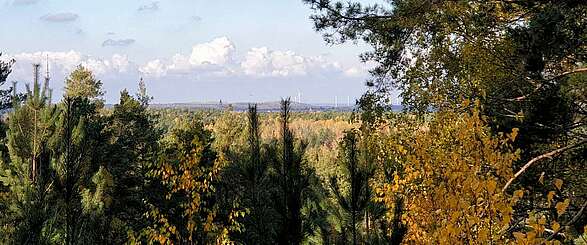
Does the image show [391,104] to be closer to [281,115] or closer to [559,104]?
[281,115]

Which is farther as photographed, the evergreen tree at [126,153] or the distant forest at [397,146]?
the evergreen tree at [126,153]

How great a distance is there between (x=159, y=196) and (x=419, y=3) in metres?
5.37

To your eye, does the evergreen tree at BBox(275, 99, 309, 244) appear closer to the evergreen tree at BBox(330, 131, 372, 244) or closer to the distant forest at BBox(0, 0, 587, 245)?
the distant forest at BBox(0, 0, 587, 245)

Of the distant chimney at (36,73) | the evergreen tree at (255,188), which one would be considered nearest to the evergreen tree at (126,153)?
the distant chimney at (36,73)

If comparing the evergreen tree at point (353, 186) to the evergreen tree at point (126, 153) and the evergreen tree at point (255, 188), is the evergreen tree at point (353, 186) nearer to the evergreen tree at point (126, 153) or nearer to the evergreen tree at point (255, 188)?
the evergreen tree at point (255, 188)

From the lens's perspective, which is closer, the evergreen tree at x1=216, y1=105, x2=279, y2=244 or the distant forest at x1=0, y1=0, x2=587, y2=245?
the distant forest at x1=0, y1=0, x2=587, y2=245

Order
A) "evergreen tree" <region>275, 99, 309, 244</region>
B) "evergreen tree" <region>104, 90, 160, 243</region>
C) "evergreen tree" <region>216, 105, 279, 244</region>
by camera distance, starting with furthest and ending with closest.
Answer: "evergreen tree" <region>104, 90, 160, 243</region>, "evergreen tree" <region>216, 105, 279, 244</region>, "evergreen tree" <region>275, 99, 309, 244</region>

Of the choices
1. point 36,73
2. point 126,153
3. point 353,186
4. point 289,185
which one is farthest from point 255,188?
point 126,153

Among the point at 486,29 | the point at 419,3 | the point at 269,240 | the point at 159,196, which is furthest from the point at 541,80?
the point at 159,196

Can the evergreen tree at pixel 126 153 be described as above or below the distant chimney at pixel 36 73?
below

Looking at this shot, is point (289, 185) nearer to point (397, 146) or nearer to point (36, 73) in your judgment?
point (397, 146)

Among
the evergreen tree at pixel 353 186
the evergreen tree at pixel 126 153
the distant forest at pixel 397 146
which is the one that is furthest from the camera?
the evergreen tree at pixel 126 153

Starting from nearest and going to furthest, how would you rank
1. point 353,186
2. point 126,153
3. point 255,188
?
point 255,188 < point 353,186 < point 126,153

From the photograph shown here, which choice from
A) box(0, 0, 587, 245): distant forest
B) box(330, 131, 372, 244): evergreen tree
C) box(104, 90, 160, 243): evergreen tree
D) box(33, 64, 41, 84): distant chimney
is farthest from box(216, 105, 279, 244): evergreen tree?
box(104, 90, 160, 243): evergreen tree
